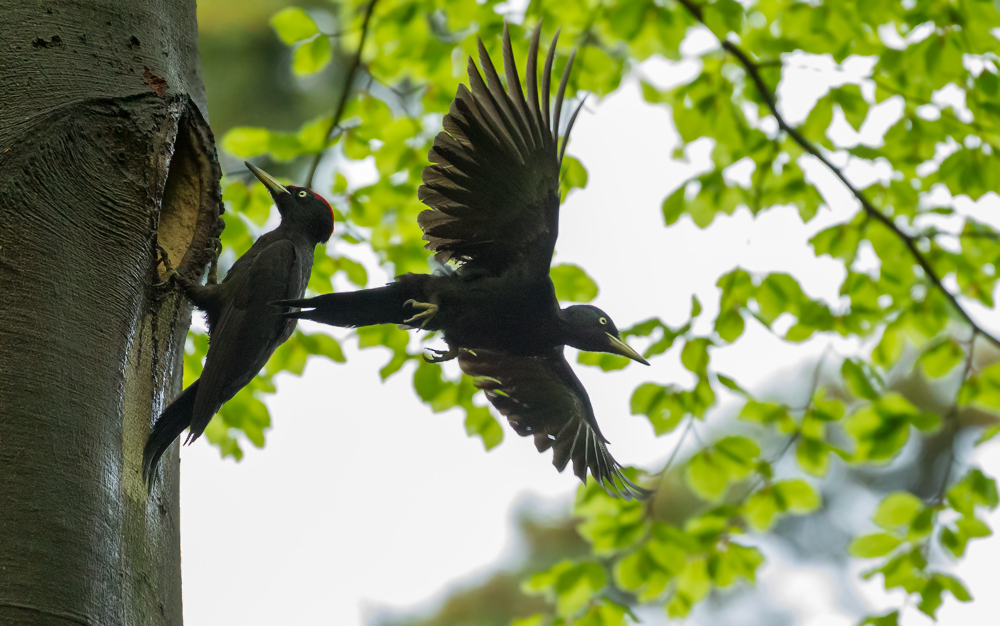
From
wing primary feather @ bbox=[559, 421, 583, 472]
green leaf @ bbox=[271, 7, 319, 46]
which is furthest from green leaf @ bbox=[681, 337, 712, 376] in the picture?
green leaf @ bbox=[271, 7, 319, 46]

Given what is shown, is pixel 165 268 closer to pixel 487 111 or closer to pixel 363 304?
pixel 363 304

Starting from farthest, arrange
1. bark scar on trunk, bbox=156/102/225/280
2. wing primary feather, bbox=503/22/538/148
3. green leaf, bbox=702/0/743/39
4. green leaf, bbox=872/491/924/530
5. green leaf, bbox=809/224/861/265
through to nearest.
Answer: green leaf, bbox=809/224/861/265 < green leaf, bbox=872/491/924/530 < green leaf, bbox=702/0/743/39 < bark scar on trunk, bbox=156/102/225/280 < wing primary feather, bbox=503/22/538/148

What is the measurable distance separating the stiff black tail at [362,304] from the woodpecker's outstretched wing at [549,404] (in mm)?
274

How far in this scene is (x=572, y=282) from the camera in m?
3.69

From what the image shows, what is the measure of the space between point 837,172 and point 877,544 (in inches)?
67.0

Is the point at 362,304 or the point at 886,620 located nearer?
the point at 362,304

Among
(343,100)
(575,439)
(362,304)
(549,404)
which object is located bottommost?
(575,439)

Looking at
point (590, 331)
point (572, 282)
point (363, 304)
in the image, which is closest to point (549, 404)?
point (590, 331)

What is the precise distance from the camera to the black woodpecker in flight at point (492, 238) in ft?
6.97

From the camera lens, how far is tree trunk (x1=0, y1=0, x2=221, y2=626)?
1378 millimetres

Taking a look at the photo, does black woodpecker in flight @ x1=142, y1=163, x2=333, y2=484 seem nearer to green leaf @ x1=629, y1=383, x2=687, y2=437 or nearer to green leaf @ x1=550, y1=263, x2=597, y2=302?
green leaf @ x1=550, y1=263, x2=597, y2=302

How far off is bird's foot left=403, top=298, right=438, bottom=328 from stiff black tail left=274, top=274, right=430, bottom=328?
0.04 meters

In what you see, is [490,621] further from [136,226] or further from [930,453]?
[136,226]

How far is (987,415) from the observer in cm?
1057
